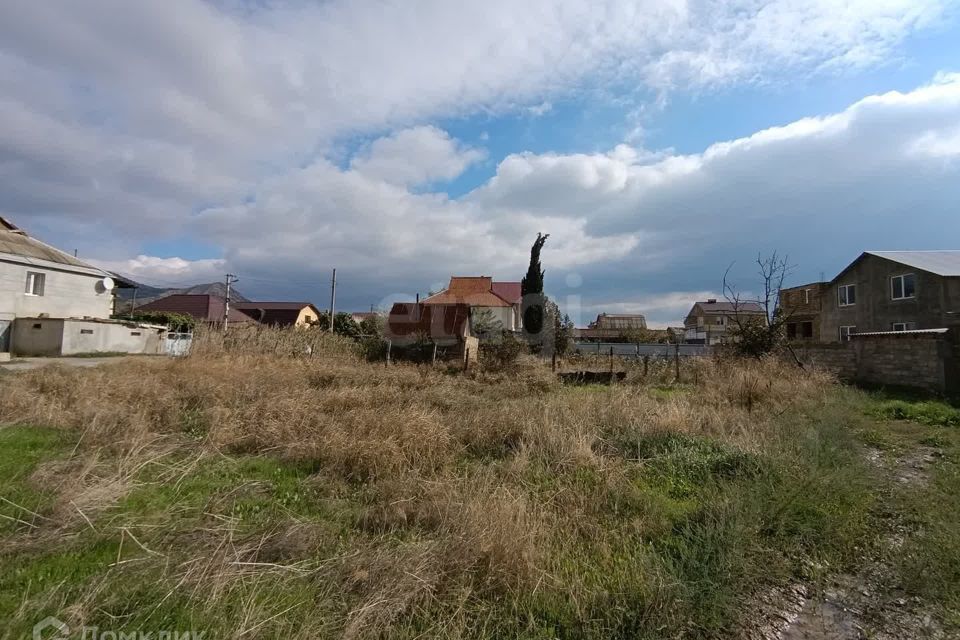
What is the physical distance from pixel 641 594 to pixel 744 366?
12.4 metres

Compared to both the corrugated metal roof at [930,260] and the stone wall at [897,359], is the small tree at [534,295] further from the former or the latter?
the corrugated metal roof at [930,260]

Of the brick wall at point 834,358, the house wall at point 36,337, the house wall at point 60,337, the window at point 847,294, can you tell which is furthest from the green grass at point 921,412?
the house wall at point 36,337

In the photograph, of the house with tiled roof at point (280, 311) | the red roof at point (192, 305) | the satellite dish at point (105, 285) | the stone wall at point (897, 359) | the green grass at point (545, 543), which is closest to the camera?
the green grass at point (545, 543)

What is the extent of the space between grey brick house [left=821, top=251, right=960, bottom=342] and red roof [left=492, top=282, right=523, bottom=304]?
79.7 feet

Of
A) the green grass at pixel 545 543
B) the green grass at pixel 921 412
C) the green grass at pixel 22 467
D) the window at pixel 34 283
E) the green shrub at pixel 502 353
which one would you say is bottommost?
the green grass at pixel 545 543

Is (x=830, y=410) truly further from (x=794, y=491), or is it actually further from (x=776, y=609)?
(x=776, y=609)

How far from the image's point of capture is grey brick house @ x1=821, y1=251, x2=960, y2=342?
20406mm

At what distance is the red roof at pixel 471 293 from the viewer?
126 ft

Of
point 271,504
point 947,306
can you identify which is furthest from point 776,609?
point 947,306

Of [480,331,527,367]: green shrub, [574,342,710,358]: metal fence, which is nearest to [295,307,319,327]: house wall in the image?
[574,342,710,358]: metal fence

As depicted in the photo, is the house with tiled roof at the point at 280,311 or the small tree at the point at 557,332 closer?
the small tree at the point at 557,332

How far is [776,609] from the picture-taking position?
2.79m

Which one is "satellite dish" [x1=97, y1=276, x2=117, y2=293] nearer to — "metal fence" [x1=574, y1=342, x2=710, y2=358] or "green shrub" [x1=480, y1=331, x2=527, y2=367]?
"green shrub" [x1=480, y1=331, x2=527, y2=367]

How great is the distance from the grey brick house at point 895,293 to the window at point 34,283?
35689mm
